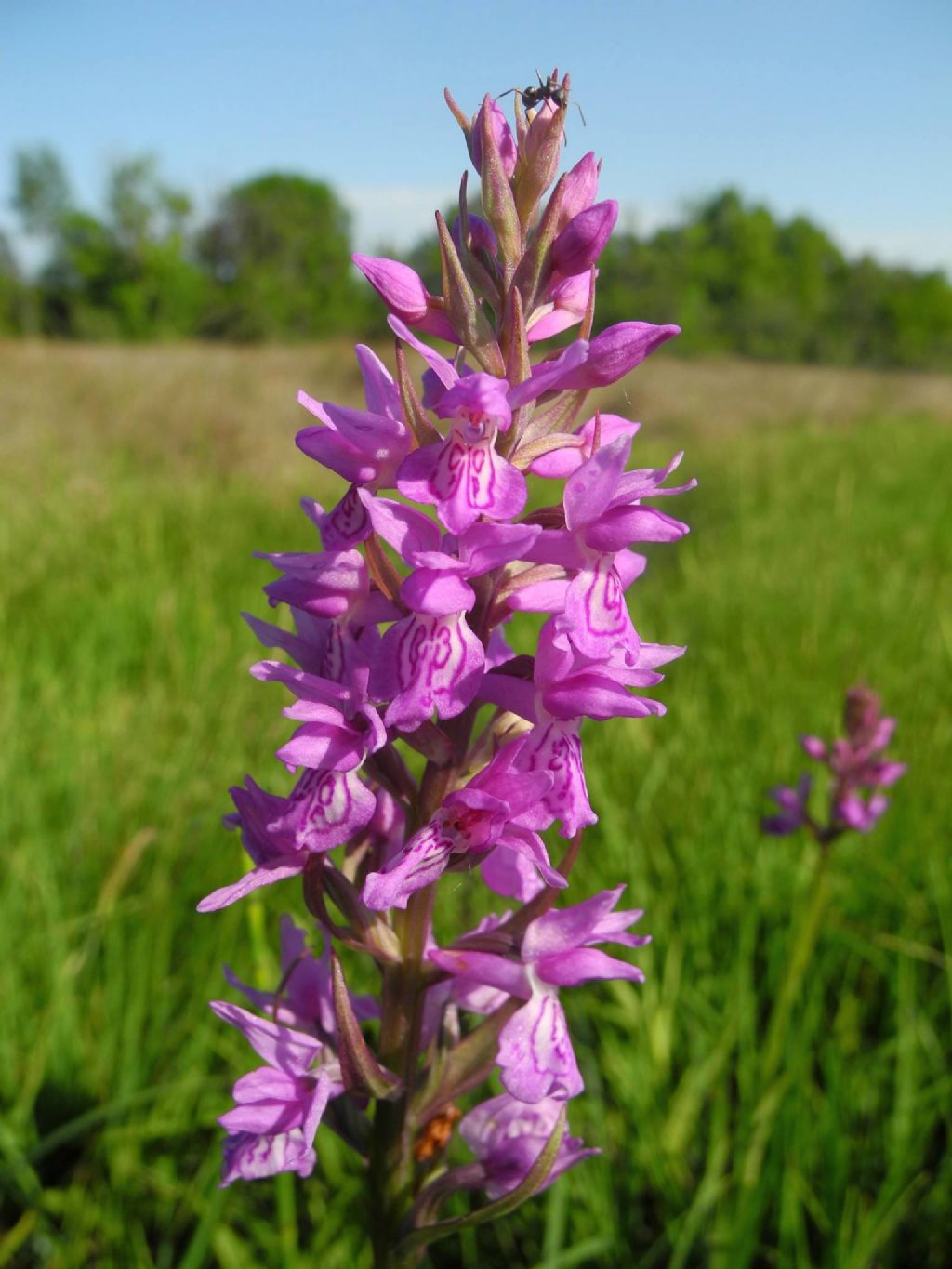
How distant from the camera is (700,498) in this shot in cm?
873

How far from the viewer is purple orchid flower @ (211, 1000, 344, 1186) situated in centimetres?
95

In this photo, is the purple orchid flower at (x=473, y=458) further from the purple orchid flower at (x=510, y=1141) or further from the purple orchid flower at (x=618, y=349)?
the purple orchid flower at (x=510, y=1141)

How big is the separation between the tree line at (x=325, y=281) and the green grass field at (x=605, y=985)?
1174cm

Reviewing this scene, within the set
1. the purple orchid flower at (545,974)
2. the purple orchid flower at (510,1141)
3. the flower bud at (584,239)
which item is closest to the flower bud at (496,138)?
the flower bud at (584,239)

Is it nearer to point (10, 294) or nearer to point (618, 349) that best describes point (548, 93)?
point (618, 349)

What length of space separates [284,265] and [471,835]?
4243 cm

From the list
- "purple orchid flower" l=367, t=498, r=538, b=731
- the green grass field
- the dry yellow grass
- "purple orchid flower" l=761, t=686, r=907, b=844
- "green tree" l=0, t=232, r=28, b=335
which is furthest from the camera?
"green tree" l=0, t=232, r=28, b=335

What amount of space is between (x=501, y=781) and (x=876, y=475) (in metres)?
10.1

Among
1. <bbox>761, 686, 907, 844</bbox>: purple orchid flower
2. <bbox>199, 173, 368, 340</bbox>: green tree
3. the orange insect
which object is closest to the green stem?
<bbox>761, 686, 907, 844</bbox>: purple orchid flower

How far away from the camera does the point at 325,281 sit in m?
43.6

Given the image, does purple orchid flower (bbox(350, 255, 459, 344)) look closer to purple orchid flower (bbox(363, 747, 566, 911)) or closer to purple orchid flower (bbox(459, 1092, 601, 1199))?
purple orchid flower (bbox(363, 747, 566, 911))

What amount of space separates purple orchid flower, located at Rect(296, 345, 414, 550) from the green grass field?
855mm

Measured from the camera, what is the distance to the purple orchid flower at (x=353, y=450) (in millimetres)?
918

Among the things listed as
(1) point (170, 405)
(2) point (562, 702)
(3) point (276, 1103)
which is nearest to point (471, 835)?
(2) point (562, 702)
